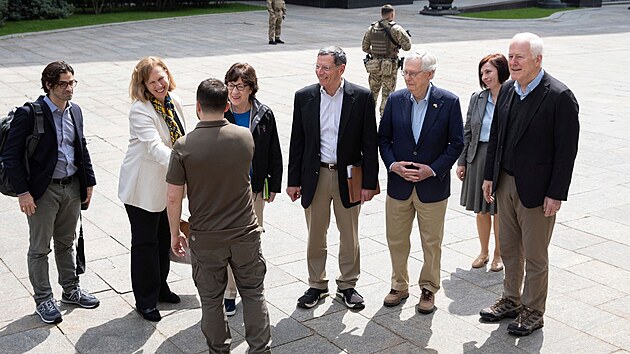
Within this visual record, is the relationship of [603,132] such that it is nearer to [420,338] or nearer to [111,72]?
[420,338]

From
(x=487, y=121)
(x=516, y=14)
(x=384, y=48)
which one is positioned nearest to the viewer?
(x=487, y=121)

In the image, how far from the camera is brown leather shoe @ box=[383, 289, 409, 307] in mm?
6207

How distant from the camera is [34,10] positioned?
1168 inches

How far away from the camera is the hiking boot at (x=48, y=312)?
5.83 metres

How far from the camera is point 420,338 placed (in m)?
5.68

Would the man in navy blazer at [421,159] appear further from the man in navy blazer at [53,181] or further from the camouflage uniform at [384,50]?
the camouflage uniform at [384,50]

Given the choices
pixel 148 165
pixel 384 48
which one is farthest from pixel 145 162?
pixel 384 48

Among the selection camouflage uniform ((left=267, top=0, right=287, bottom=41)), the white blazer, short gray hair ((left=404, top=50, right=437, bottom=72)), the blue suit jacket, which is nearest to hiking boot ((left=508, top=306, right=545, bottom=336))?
the blue suit jacket

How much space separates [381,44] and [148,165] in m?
7.91

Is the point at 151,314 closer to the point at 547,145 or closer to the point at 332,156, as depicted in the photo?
the point at 332,156

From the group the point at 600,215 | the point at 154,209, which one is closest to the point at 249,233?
the point at 154,209

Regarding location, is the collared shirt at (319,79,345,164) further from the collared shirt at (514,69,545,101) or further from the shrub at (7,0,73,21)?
the shrub at (7,0,73,21)

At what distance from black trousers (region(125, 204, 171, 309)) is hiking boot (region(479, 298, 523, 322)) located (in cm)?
246

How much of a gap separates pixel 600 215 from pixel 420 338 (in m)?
3.71
